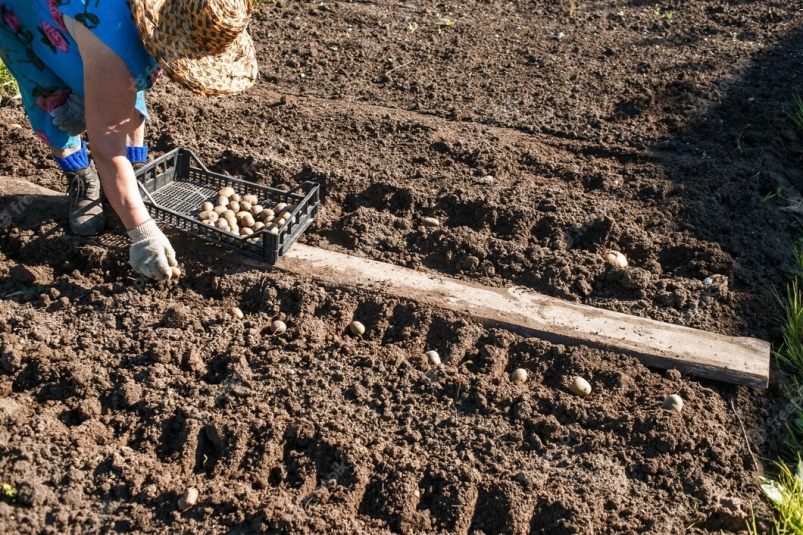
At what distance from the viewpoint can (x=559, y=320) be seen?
293 centimetres

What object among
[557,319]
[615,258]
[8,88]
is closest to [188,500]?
[557,319]

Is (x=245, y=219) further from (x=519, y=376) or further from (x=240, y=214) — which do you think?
(x=519, y=376)

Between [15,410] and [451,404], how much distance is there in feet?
4.76

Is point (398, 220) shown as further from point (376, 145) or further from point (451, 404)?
point (451, 404)

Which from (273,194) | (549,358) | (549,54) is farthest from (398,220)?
(549,54)

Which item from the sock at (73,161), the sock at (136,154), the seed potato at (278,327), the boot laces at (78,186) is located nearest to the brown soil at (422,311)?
the seed potato at (278,327)

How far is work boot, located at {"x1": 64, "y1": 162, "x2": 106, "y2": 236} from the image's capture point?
3.22 m

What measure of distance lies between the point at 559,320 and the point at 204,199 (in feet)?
5.69

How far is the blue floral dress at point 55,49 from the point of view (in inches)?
95.3

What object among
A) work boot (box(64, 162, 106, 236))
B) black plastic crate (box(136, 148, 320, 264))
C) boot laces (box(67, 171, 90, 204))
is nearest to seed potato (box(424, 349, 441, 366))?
black plastic crate (box(136, 148, 320, 264))

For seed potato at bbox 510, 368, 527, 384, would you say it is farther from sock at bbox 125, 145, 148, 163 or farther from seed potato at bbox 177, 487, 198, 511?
sock at bbox 125, 145, 148, 163

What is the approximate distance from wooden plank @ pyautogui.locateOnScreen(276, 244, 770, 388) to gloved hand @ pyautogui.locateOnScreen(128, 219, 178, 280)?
1.59ft

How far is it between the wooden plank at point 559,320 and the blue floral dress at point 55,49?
1.02 m

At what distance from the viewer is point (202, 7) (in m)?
2.31
